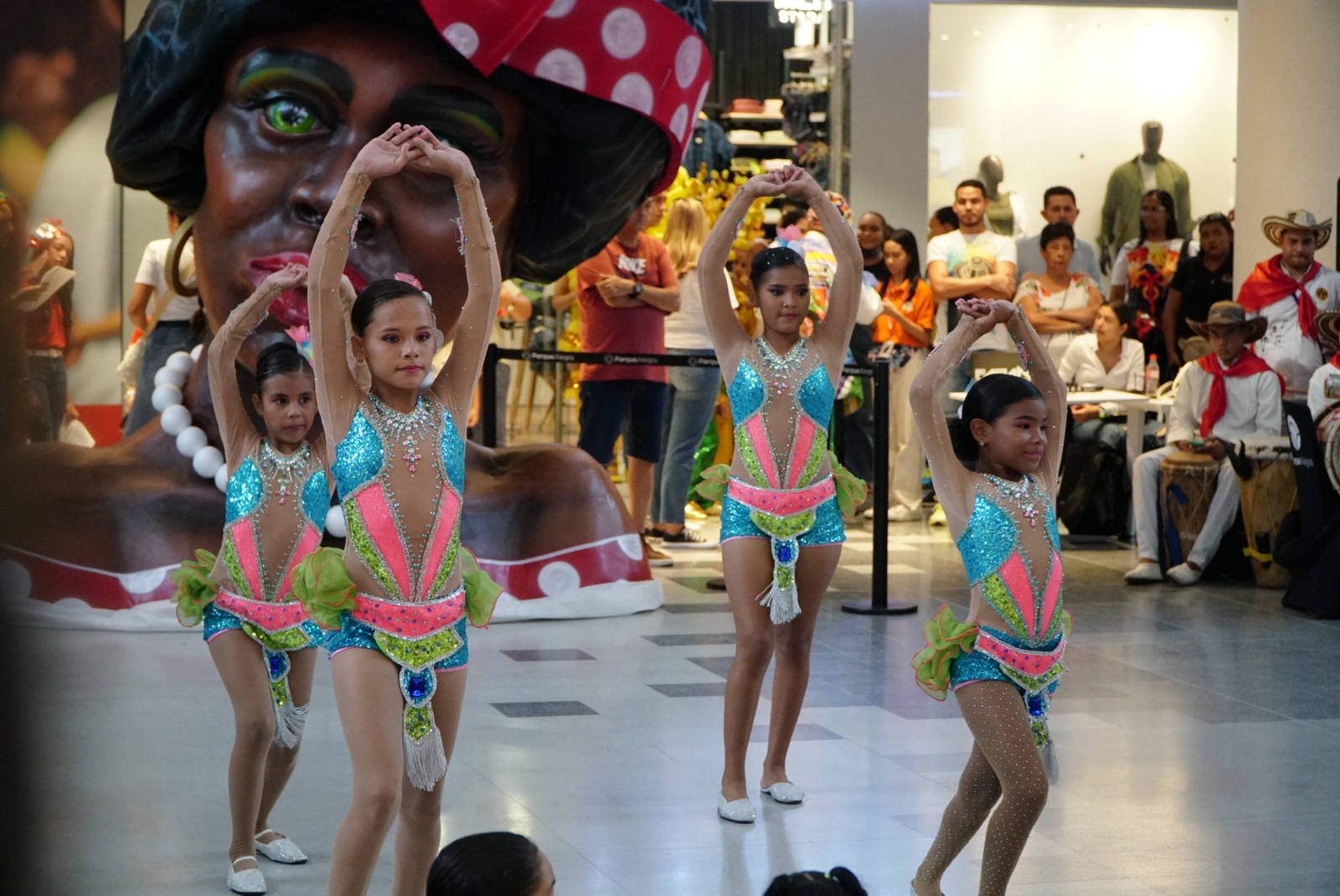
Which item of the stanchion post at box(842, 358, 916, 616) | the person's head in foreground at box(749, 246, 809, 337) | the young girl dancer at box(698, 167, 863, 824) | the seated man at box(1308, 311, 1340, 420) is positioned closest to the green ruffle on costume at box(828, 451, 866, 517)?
the young girl dancer at box(698, 167, 863, 824)

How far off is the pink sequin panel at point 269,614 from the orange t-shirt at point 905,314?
7.26 meters

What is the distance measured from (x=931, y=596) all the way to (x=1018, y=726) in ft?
15.6

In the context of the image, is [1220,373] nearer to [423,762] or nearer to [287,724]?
[287,724]

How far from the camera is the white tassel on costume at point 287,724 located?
3859 millimetres

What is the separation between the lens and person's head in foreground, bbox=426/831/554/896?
203 centimetres

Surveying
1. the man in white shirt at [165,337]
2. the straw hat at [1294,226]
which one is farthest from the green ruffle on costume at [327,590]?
the straw hat at [1294,226]

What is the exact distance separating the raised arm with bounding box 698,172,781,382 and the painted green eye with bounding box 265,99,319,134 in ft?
8.02

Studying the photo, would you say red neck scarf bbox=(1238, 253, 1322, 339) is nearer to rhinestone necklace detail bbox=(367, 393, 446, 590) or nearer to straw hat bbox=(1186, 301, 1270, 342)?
straw hat bbox=(1186, 301, 1270, 342)

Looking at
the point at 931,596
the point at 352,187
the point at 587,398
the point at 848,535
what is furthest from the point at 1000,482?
the point at 848,535

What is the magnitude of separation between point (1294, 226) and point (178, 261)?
20.0 ft

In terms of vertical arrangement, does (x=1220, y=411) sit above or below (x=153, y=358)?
below

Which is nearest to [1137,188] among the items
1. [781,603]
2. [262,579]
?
[781,603]

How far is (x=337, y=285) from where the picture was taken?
3.18 m

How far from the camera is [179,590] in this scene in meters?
3.98
